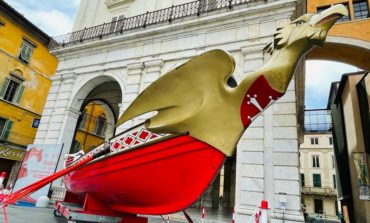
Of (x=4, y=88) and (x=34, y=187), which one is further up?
(x=4, y=88)

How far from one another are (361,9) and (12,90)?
84.1 feet

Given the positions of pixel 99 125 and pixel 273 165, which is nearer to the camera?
pixel 273 165

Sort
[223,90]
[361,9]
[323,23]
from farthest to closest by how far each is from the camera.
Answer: [361,9]
[223,90]
[323,23]

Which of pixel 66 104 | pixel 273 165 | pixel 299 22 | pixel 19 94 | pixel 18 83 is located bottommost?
pixel 273 165

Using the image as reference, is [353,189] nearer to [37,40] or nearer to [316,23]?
[316,23]

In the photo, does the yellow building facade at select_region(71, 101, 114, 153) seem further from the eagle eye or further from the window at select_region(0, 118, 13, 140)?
the eagle eye

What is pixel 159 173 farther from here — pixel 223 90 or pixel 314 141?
pixel 314 141

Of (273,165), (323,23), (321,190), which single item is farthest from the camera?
(321,190)

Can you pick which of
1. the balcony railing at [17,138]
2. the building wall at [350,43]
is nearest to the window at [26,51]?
the balcony railing at [17,138]

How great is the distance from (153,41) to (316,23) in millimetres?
8935

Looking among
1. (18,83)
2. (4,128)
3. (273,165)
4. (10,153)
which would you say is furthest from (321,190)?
(18,83)

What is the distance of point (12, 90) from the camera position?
63.5 feet

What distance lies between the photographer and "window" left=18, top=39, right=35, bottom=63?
1992 cm

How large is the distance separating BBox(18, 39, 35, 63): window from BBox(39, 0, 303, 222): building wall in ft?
27.1
